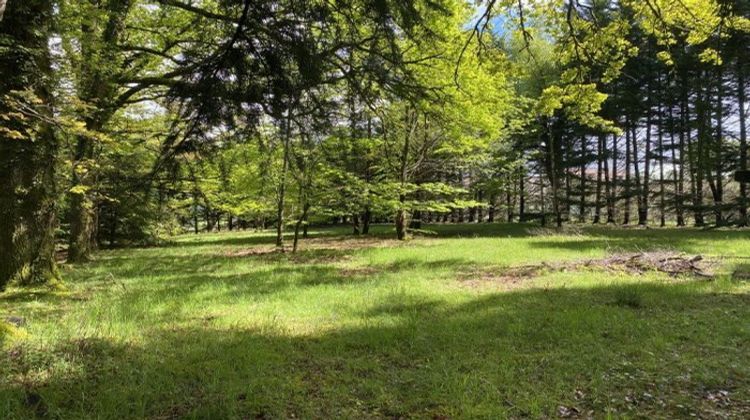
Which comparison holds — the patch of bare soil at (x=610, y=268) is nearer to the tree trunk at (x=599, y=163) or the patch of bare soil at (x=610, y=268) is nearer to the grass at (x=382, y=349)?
the grass at (x=382, y=349)

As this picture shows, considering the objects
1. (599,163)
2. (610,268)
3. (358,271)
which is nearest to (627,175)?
(599,163)

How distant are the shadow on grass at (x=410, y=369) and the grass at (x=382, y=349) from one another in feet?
0.06

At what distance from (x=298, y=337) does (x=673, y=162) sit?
27.2 m

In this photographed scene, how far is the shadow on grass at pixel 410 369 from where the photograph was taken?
10.0 feet

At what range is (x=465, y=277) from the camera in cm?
853

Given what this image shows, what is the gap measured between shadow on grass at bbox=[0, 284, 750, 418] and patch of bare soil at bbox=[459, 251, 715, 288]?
108 inches

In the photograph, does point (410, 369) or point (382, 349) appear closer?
point (410, 369)

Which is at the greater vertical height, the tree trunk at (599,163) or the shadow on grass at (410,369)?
the tree trunk at (599,163)

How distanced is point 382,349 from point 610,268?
6.42 m

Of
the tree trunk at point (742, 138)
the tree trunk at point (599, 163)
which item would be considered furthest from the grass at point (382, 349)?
the tree trunk at point (599, 163)

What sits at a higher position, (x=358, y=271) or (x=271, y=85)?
(x=271, y=85)

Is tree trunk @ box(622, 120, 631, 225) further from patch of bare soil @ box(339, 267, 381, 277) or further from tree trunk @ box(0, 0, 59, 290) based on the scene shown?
tree trunk @ box(0, 0, 59, 290)

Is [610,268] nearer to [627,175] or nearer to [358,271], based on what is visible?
[358,271]

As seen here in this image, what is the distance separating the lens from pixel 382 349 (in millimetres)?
4340
